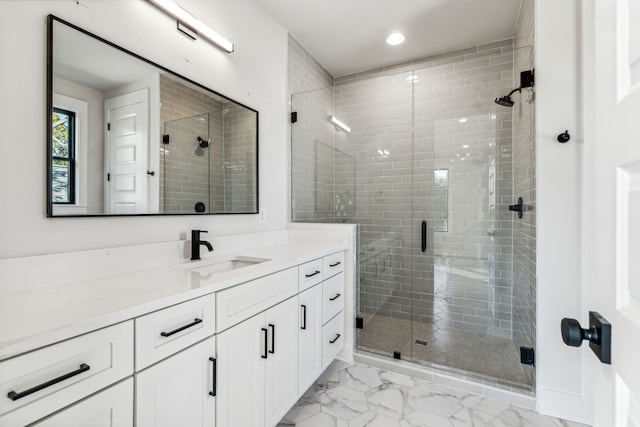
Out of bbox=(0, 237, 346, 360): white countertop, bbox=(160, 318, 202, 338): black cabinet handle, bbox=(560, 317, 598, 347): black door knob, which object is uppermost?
bbox=(560, 317, 598, 347): black door knob

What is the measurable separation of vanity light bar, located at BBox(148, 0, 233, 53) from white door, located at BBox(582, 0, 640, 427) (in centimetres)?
179

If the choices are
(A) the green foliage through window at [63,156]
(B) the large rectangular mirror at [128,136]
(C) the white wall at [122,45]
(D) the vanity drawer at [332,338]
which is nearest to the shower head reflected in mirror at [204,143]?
(B) the large rectangular mirror at [128,136]

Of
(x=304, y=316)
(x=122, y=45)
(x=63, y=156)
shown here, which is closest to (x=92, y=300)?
(x=63, y=156)

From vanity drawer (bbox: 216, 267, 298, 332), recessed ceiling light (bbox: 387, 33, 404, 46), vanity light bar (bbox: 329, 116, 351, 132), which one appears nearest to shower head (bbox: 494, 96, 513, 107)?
recessed ceiling light (bbox: 387, 33, 404, 46)

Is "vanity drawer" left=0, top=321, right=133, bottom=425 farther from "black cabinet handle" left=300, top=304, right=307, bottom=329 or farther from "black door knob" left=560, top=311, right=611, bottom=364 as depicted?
"black door knob" left=560, top=311, right=611, bottom=364

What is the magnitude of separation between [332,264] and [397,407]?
3.13ft

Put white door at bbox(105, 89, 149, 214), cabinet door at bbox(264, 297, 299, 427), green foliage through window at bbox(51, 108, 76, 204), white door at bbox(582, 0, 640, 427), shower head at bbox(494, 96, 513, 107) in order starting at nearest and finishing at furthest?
white door at bbox(582, 0, 640, 427), green foliage through window at bbox(51, 108, 76, 204), white door at bbox(105, 89, 149, 214), cabinet door at bbox(264, 297, 299, 427), shower head at bbox(494, 96, 513, 107)

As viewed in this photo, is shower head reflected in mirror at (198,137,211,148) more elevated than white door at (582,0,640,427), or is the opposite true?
shower head reflected in mirror at (198,137,211,148)

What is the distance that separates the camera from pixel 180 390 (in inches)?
39.2

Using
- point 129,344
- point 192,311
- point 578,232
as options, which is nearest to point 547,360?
point 578,232

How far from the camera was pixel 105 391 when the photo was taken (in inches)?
31.1

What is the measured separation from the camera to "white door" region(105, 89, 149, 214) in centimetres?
132

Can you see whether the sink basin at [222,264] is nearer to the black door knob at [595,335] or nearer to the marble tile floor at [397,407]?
the marble tile floor at [397,407]

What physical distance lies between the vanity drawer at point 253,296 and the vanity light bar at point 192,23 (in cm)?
148
